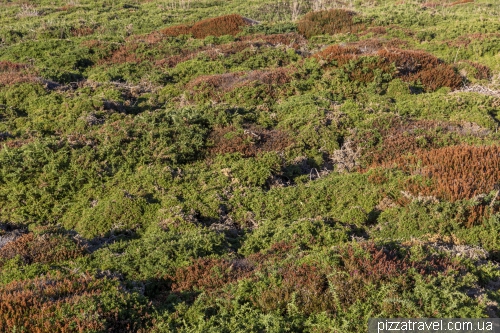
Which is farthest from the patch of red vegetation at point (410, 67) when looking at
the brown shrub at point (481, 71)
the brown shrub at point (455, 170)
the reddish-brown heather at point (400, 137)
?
the brown shrub at point (455, 170)

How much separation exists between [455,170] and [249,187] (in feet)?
16.2

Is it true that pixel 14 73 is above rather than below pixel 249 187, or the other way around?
above

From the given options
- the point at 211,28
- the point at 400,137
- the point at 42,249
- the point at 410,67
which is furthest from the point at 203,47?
the point at 42,249

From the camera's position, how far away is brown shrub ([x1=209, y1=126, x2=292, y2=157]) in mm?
11805

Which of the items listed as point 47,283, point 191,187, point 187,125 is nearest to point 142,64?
point 187,125

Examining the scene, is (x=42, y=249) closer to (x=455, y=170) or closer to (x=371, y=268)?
(x=371, y=268)

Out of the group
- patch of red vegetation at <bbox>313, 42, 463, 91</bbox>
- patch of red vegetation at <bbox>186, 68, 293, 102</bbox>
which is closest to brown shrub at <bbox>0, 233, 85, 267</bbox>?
patch of red vegetation at <bbox>186, 68, 293, 102</bbox>

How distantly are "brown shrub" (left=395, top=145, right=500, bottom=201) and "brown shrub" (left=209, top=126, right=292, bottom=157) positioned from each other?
3.69 meters

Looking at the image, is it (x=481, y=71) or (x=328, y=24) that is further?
(x=328, y=24)

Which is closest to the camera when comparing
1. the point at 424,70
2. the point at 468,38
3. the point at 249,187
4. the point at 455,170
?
the point at 455,170

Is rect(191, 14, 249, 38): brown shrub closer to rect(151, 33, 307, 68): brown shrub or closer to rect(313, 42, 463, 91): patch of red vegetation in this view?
rect(151, 33, 307, 68): brown shrub

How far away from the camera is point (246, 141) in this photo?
477 inches

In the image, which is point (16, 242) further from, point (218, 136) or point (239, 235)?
point (218, 136)

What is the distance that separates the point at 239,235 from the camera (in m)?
8.73
